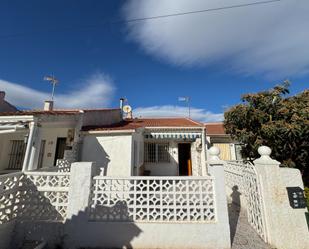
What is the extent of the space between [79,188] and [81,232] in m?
2.11

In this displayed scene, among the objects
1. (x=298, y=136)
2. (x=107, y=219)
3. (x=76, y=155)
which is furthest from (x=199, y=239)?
(x=298, y=136)

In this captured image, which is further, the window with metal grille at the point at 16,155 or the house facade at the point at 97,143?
the window with metal grille at the point at 16,155

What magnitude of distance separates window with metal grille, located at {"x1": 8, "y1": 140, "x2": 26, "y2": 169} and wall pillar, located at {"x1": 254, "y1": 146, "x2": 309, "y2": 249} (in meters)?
23.5

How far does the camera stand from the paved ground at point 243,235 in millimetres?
7507

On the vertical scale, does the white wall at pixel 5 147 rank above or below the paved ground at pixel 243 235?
above

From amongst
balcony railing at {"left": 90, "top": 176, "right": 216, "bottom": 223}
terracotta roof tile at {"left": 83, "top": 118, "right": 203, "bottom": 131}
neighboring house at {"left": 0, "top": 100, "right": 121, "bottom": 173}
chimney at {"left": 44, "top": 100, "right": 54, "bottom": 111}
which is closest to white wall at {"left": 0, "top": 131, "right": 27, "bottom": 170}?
neighboring house at {"left": 0, "top": 100, "right": 121, "bottom": 173}

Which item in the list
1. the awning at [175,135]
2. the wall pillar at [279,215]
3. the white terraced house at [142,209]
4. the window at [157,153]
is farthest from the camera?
the window at [157,153]

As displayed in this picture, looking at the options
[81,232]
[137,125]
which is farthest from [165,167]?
[81,232]

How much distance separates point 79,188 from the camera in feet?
26.0

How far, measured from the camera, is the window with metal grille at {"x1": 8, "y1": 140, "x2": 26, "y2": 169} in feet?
59.3

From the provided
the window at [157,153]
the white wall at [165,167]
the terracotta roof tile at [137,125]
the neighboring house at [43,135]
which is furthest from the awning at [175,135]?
the neighboring house at [43,135]

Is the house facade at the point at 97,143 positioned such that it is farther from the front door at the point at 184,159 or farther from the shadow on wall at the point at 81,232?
the shadow on wall at the point at 81,232

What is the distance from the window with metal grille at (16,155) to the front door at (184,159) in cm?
2100

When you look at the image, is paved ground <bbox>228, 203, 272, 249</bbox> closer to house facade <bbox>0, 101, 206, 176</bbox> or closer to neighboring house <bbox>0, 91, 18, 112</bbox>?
house facade <bbox>0, 101, 206, 176</bbox>
